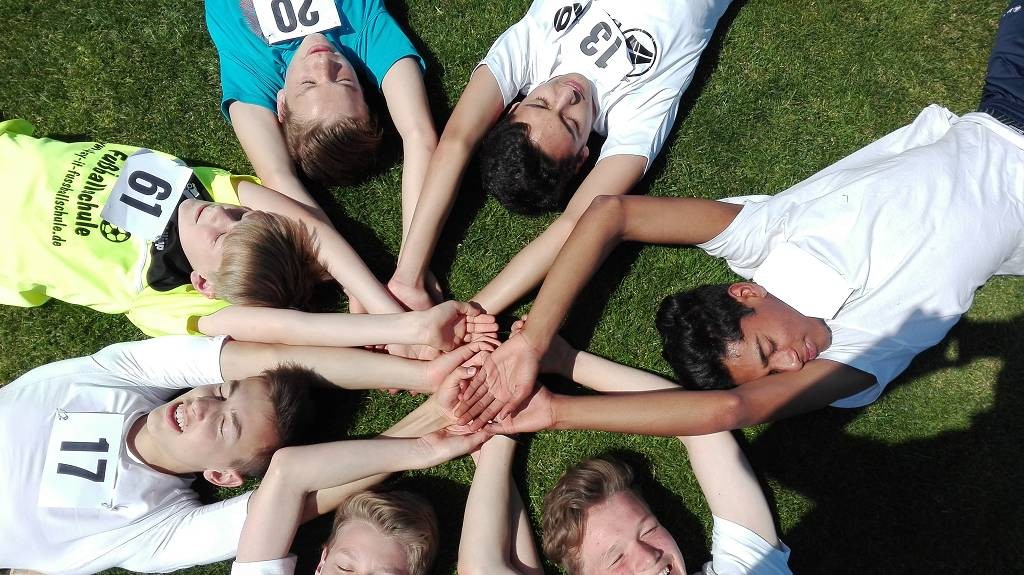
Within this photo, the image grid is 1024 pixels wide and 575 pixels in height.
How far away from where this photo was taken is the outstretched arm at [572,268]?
10.1 ft

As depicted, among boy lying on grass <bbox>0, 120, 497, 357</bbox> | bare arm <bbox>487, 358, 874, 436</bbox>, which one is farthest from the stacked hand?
boy lying on grass <bbox>0, 120, 497, 357</bbox>

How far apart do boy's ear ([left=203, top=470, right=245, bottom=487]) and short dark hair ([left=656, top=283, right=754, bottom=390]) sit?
2461 mm

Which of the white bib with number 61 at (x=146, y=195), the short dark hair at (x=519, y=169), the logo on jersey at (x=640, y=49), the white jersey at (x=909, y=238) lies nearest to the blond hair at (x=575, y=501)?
the white jersey at (x=909, y=238)

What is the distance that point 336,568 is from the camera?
9.51 feet

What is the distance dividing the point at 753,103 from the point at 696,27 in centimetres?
66

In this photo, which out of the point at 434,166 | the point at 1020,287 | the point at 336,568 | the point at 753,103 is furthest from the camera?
the point at 753,103

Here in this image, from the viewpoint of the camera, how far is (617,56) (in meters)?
3.55

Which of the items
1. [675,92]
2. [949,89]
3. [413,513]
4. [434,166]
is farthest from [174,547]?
[949,89]

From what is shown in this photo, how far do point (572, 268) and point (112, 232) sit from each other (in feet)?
8.43

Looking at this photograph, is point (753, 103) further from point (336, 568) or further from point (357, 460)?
point (336, 568)

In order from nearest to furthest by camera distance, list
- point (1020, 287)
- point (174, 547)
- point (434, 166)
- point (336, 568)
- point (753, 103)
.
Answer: point (336, 568) → point (174, 547) → point (434, 166) → point (1020, 287) → point (753, 103)

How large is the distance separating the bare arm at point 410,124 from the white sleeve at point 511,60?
17.8 inches

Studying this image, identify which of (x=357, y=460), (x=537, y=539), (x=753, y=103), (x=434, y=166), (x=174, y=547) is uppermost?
(x=753, y=103)

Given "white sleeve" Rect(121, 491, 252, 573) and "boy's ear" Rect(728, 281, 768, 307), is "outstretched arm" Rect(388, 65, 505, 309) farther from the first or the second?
"boy's ear" Rect(728, 281, 768, 307)
